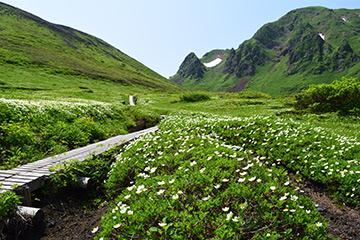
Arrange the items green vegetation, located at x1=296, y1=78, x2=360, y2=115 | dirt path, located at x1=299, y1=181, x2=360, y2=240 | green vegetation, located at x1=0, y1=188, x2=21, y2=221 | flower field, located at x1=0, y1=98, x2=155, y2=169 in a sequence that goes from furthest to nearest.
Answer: green vegetation, located at x1=296, y1=78, x2=360, y2=115 → flower field, located at x1=0, y1=98, x2=155, y2=169 → dirt path, located at x1=299, y1=181, x2=360, y2=240 → green vegetation, located at x1=0, y1=188, x2=21, y2=221

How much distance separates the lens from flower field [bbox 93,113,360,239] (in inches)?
101

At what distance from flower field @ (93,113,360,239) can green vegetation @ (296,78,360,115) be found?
13371 millimetres

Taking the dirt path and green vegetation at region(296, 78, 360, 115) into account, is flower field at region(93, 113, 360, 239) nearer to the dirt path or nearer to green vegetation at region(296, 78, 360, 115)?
the dirt path

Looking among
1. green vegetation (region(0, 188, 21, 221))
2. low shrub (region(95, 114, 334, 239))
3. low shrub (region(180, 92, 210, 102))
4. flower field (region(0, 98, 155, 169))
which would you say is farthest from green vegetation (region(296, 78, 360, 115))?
low shrub (region(180, 92, 210, 102))

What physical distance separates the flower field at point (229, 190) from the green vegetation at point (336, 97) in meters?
13.4

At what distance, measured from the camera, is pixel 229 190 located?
10.2 ft

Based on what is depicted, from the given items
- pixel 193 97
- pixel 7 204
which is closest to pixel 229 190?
pixel 7 204

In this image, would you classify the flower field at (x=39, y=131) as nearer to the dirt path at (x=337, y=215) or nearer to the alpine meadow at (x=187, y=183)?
the alpine meadow at (x=187, y=183)

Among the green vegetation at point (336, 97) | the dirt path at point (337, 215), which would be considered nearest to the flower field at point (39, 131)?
the dirt path at point (337, 215)

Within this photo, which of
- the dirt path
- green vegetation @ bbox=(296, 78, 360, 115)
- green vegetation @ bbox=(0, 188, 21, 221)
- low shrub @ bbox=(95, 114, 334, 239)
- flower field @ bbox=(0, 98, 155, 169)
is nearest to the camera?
low shrub @ bbox=(95, 114, 334, 239)

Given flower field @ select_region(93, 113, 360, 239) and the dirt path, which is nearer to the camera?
flower field @ select_region(93, 113, 360, 239)

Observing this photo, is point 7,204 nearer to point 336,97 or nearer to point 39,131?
point 39,131

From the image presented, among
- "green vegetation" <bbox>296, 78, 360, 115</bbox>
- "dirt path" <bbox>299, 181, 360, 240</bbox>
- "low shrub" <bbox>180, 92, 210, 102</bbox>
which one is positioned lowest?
"dirt path" <bbox>299, 181, 360, 240</bbox>

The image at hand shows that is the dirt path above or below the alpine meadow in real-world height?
below
